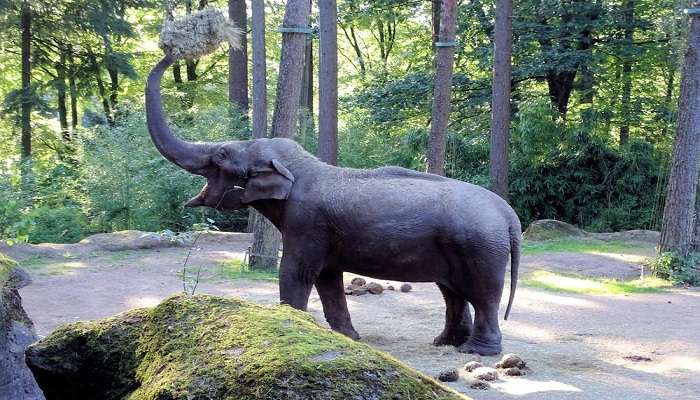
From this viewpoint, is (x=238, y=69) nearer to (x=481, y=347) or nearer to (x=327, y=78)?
(x=327, y=78)

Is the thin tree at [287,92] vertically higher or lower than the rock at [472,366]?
higher

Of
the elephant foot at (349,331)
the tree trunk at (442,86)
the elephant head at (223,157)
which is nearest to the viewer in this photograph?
the elephant head at (223,157)

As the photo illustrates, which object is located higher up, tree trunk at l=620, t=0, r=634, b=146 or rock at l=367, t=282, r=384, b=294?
tree trunk at l=620, t=0, r=634, b=146

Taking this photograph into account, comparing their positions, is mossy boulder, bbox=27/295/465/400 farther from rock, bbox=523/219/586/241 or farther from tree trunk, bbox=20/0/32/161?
tree trunk, bbox=20/0/32/161

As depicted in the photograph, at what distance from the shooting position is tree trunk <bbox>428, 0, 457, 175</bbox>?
1466 centimetres

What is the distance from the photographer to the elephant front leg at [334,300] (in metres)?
8.22

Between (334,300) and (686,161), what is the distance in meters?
8.04

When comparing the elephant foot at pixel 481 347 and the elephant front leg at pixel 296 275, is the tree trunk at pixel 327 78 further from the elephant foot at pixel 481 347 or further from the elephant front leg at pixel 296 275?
the elephant foot at pixel 481 347

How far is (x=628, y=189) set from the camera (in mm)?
22797

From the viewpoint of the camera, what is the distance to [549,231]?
1972 cm

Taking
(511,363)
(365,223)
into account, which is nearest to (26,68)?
(365,223)

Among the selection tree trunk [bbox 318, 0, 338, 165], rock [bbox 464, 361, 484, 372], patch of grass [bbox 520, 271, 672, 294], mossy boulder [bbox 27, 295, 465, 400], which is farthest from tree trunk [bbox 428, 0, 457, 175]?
mossy boulder [bbox 27, 295, 465, 400]

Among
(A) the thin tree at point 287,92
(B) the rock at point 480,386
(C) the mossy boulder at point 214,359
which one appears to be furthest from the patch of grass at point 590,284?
(C) the mossy boulder at point 214,359

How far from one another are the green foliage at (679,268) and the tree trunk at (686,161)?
16 centimetres
